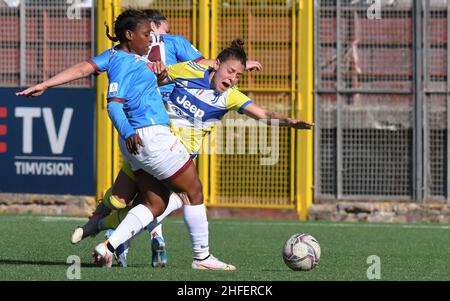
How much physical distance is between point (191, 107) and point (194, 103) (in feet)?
0.13

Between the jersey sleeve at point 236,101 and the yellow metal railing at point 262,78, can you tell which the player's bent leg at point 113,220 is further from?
the yellow metal railing at point 262,78

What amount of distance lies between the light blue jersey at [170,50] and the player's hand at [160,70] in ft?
2.79

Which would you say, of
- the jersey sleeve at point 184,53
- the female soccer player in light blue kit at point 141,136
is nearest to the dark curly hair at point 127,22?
the female soccer player in light blue kit at point 141,136

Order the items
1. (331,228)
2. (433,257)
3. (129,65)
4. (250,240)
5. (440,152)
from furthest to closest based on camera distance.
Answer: (440,152)
(331,228)
(250,240)
(433,257)
(129,65)

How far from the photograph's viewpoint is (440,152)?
14.3 meters

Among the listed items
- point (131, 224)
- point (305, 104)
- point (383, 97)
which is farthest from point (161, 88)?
point (383, 97)

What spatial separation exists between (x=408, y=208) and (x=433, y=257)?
408 centimetres

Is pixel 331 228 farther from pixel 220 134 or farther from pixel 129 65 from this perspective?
pixel 129 65

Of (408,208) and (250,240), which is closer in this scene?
(250,240)

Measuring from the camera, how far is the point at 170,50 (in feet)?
32.8

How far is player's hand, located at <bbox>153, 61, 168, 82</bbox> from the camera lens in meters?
8.87
